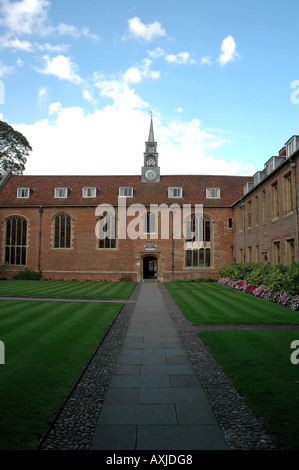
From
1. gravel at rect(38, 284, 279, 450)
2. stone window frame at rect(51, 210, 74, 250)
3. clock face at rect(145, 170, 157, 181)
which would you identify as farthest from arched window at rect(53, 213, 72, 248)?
gravel at rect(38, 284, 279, 450)

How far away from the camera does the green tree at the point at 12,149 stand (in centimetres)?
4078

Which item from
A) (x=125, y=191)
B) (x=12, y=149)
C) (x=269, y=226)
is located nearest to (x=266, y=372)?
(x=269, y=226)

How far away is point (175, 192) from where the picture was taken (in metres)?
33.2

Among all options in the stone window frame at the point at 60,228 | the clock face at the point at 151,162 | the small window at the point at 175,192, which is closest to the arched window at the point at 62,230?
the stone window frame at the point at 60,228

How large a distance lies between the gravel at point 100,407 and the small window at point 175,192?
1031 inches

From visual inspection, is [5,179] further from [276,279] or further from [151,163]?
[276,279]

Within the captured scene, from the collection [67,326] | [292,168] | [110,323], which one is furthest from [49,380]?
[292,168]

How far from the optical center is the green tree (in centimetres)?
4078

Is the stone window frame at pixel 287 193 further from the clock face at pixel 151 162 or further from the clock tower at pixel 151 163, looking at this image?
the clock face at pixel 151 162

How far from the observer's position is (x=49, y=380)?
552cm

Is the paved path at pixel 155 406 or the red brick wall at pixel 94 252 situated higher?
the red brick wall at pixel 94 252

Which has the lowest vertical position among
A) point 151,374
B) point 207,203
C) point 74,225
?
point 151,374
